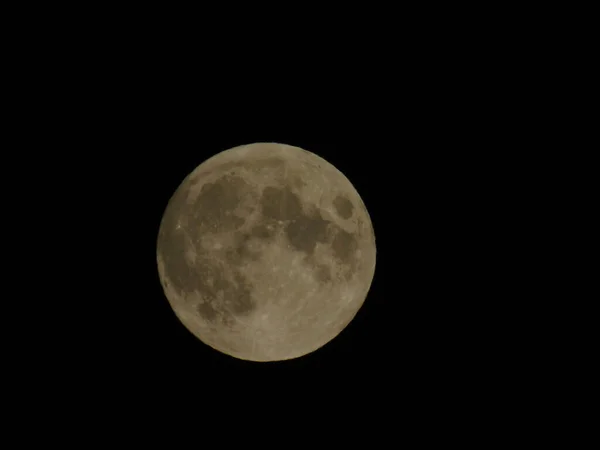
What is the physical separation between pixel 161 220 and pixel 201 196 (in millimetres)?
601

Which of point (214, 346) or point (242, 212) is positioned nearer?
point (242, 212)

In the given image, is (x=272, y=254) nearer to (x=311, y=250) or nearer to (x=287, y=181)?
(x=311, y=250)

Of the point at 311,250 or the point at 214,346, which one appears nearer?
the point at 311,250

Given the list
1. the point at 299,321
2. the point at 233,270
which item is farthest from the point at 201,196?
the point at 299,321

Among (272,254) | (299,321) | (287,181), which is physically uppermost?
(287,181)

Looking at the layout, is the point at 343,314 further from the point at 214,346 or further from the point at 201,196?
the point at 201,196

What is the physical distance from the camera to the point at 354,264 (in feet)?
13.9

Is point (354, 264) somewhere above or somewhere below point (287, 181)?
below

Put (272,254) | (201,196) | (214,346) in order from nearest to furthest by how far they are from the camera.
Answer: (272,254)
(201,196)
(214,346)

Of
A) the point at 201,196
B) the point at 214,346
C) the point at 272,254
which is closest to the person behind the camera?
the point at 272,254

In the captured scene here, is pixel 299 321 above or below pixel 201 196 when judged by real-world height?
below

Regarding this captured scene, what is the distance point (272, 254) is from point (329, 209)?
60 centimetres

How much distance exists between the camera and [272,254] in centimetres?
388

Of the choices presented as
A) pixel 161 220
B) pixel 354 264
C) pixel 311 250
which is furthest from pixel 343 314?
pixel 161 220
